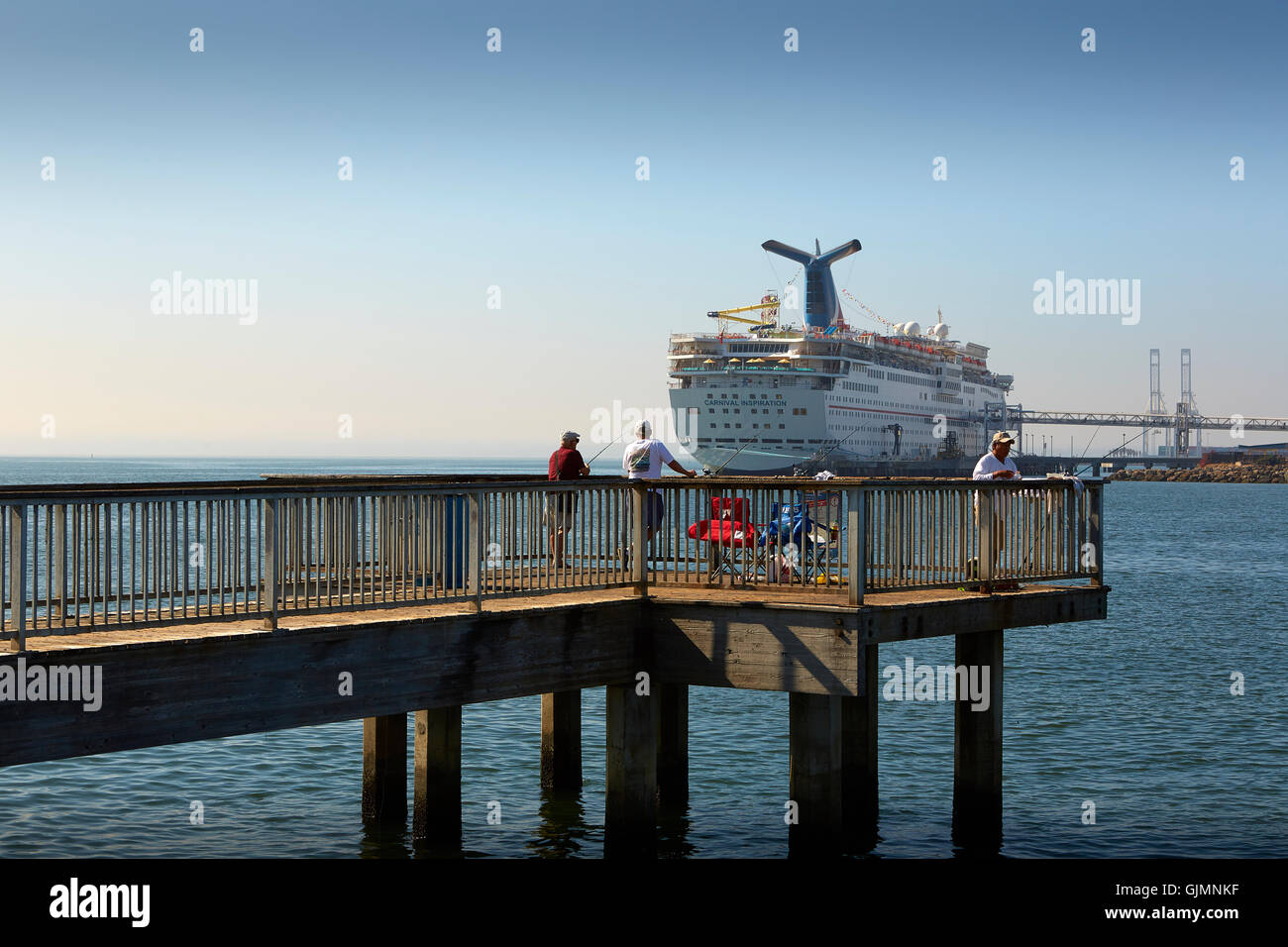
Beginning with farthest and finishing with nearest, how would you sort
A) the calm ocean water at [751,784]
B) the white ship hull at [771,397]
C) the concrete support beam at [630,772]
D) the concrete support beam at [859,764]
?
the white ship hull at [771,397]
the calm ocean water at [751,784]
the concrete support beam at [859,764]
the concrete support beam at [630,772]

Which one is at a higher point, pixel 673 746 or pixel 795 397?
pixel 795 397

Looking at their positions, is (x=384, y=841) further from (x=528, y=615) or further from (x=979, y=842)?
(x=979, y=842)

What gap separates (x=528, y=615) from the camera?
1320cm

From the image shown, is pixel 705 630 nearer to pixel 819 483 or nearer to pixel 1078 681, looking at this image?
pixel 819 483

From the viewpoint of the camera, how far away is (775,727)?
24656 mm

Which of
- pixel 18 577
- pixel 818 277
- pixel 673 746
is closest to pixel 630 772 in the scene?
pixel 673 746

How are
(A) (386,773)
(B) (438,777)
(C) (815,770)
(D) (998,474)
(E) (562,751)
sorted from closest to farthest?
(C) (815,770) < (B) (438,777) < (D) (998,474) < (A) (386,773) < (E) (562,751)

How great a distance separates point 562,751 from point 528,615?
240 inches

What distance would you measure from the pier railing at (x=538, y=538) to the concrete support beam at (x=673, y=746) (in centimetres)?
277

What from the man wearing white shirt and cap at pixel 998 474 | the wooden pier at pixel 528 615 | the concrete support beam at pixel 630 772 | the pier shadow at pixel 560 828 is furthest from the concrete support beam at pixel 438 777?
the man wearing white shirt and cap at pixel 998 474

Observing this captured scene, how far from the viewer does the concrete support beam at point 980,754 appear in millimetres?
15883

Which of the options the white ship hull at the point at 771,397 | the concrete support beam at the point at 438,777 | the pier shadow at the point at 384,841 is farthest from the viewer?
the white ship hull at the point at 771,397

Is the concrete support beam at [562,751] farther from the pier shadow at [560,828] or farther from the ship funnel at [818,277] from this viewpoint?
the ship funnel at [818,277]
